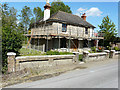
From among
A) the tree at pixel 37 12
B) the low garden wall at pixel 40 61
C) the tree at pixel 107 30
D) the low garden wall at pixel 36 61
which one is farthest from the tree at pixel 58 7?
the low garden wall at pixel 36 61

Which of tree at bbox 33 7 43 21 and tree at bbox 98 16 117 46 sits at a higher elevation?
tree at bbox 33 7 43 21

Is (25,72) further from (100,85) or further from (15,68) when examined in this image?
(100,85)

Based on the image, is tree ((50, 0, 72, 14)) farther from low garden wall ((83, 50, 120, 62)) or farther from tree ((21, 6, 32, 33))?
low garden wall ((83, 50, 120, 62))

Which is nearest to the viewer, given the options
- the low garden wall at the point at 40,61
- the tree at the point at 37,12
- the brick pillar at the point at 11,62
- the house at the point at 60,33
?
the brick pillar at the point at 11,62

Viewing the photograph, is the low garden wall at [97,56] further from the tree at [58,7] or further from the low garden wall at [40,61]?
the tree at [58,7]

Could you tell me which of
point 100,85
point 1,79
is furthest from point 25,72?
point 100,85

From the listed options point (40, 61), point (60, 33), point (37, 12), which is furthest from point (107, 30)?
point (37, 12)

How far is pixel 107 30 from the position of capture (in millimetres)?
25484

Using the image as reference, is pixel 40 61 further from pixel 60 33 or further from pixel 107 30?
pixel 107 30

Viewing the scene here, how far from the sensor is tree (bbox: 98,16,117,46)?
24.5 m

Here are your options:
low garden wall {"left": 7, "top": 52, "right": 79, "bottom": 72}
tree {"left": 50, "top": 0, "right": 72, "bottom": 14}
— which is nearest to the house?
low garden wall {"left": 7, "top": 52, "right": 79, "bottom": 72}

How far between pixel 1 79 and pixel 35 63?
97.8 inches

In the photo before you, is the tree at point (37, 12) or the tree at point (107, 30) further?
the tree at point (37, 12)

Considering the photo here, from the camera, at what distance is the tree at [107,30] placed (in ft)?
80.5
